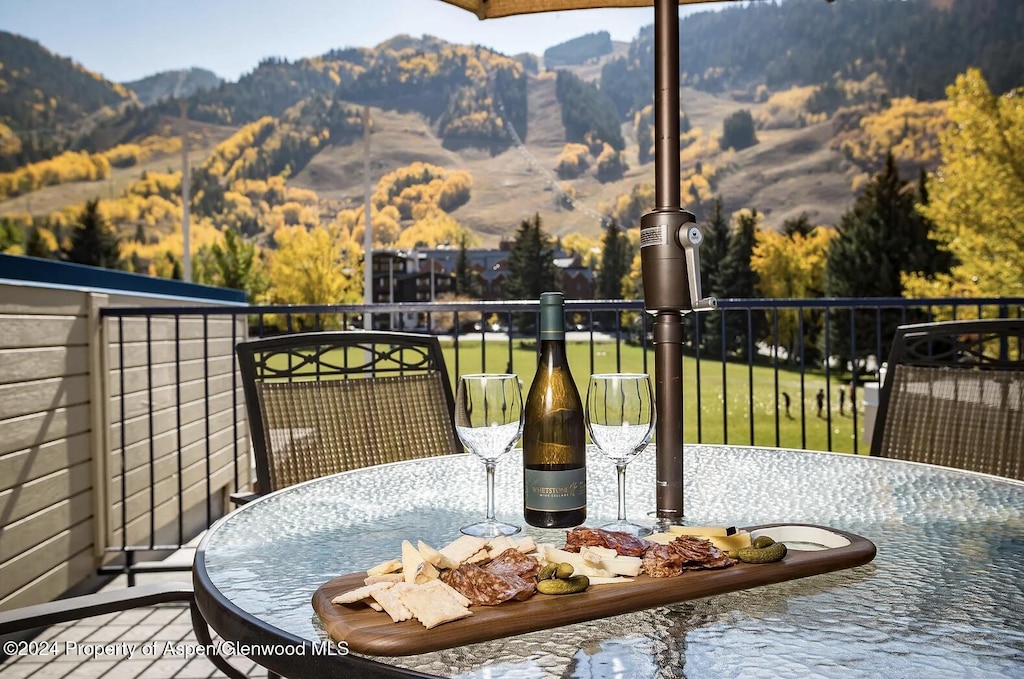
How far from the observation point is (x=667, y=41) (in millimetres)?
823

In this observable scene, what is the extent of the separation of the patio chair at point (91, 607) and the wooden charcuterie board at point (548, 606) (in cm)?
24

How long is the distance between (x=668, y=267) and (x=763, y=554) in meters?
0.30

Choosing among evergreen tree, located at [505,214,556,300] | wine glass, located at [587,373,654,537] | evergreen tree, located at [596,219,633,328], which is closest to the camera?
wine glass, located at [587,373,654,537]

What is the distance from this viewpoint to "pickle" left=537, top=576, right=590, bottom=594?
1.79ft

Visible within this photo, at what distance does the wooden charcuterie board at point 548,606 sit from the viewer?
48 centimetres

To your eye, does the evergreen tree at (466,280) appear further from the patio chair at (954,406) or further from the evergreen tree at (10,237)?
the patio chair at (954,406)

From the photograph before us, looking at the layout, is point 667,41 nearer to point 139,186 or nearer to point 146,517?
point 146,517

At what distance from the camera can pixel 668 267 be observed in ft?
2.56

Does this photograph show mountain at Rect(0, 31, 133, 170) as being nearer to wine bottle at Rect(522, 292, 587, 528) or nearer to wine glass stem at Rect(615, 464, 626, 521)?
wine bottle at Rect(522, 292, 587, 528)

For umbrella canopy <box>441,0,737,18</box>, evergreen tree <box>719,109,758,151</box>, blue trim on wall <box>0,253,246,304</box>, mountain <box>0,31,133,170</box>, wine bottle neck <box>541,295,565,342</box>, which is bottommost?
wine bottle neck <box>541,295,565,342</box>

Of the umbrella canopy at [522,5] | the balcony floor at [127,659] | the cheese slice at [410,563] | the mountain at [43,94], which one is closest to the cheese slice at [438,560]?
the cheese slice at [410,563]

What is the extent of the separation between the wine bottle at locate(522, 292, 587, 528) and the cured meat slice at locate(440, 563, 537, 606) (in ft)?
0.75

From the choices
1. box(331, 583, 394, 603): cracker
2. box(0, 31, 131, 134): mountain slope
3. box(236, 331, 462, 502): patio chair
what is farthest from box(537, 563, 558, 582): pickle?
box(0, 31, 131, 134): mountain slope

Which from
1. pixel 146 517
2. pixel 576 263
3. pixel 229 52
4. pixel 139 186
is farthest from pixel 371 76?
pixel 146 517
